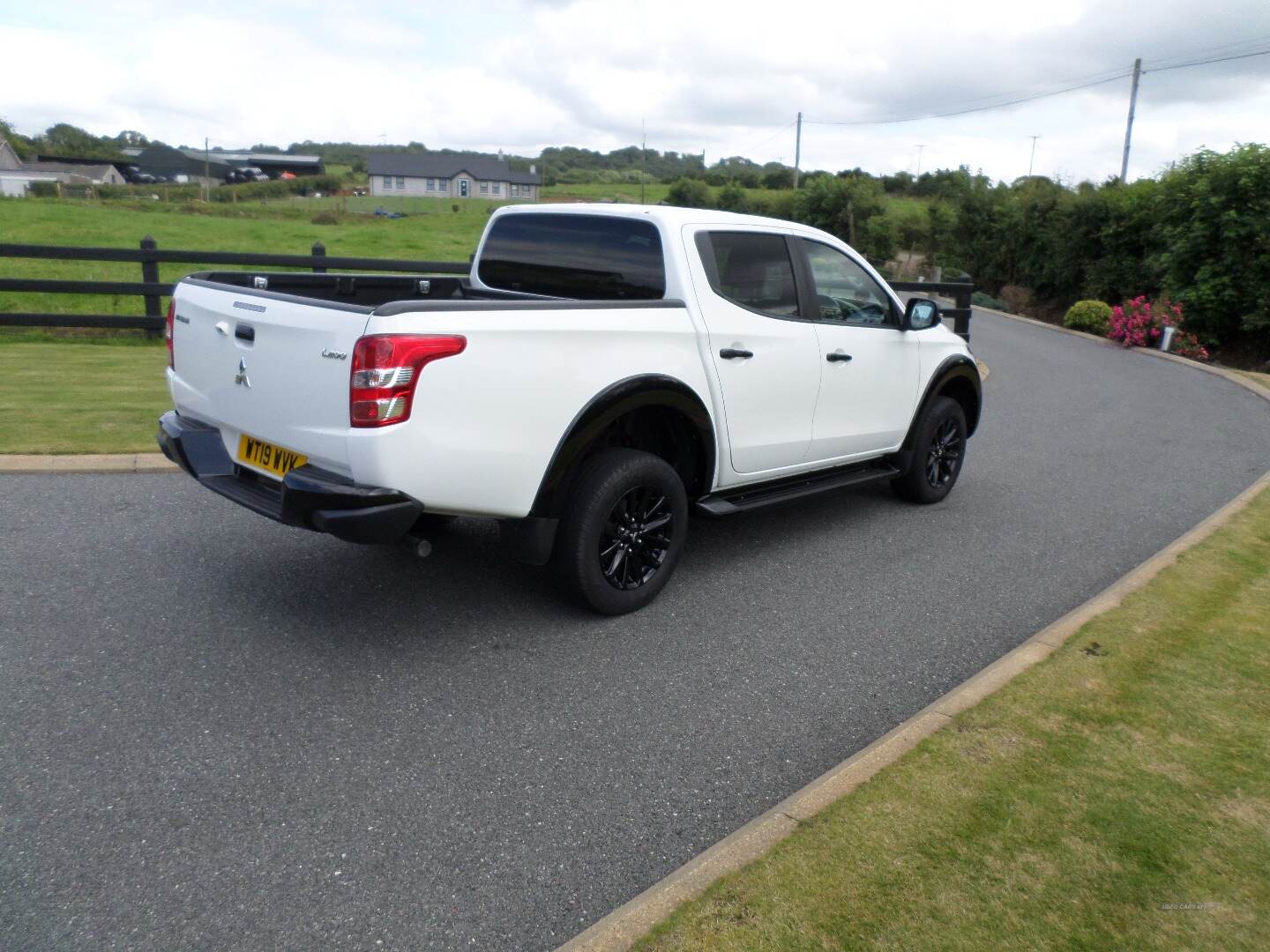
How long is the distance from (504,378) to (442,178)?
97.9m

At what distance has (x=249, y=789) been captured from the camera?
331 cm

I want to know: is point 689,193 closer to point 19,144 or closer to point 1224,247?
point 1224,247

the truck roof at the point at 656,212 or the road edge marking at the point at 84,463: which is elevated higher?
the truck roof at the point at 656,212

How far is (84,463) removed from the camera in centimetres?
677

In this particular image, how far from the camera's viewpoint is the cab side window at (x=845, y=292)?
600cm

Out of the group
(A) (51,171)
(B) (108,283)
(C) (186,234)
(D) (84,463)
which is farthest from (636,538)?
(A) (51,171)

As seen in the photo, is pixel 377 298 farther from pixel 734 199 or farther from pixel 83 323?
pixel 734 199

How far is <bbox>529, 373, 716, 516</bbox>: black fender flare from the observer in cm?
439

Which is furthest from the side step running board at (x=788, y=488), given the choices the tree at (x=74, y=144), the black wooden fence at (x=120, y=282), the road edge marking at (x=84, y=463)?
the tree at (x=74, y=144)

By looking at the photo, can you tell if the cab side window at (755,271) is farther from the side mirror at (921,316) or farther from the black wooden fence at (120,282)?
the black wooden fence at (120,282)

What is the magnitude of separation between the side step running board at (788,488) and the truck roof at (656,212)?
147 centimetres

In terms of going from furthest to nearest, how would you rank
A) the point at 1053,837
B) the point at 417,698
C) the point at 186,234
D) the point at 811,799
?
the point at 186,234 → the point at 417,698 → the point at 811,799 → the point at 1053,837

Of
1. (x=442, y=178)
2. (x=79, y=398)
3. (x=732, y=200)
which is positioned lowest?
(x=79, y=398)

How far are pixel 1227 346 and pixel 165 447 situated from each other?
20559 millimetres
